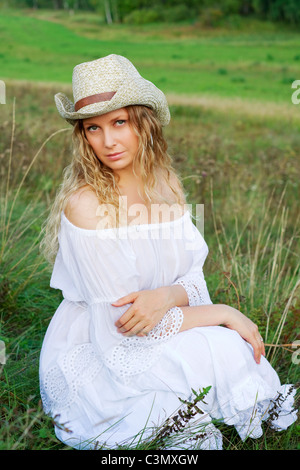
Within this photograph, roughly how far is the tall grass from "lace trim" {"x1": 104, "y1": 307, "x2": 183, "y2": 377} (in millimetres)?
278

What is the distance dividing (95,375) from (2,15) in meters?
20.2

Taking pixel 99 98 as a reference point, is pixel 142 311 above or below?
below

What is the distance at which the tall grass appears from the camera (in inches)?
96.2

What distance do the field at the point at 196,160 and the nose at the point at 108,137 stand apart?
0.93m

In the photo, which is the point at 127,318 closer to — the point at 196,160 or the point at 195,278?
the point at 195,278

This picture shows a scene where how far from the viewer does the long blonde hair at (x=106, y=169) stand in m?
2.32

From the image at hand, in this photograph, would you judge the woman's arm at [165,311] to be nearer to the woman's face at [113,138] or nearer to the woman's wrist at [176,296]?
the woman's wrist at [176,296]

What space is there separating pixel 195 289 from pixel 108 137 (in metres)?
0.78

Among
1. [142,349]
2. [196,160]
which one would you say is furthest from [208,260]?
[196,160]

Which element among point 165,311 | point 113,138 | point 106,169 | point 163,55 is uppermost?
point 163,55

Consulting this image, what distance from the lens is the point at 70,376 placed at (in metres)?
2.25

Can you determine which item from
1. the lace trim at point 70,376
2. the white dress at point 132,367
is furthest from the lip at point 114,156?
the lace trim at point 70,376

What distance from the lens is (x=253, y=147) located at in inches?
324

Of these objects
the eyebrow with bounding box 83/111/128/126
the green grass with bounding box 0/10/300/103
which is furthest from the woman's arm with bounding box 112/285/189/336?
the green grass with bounding box 0/10/300/103
